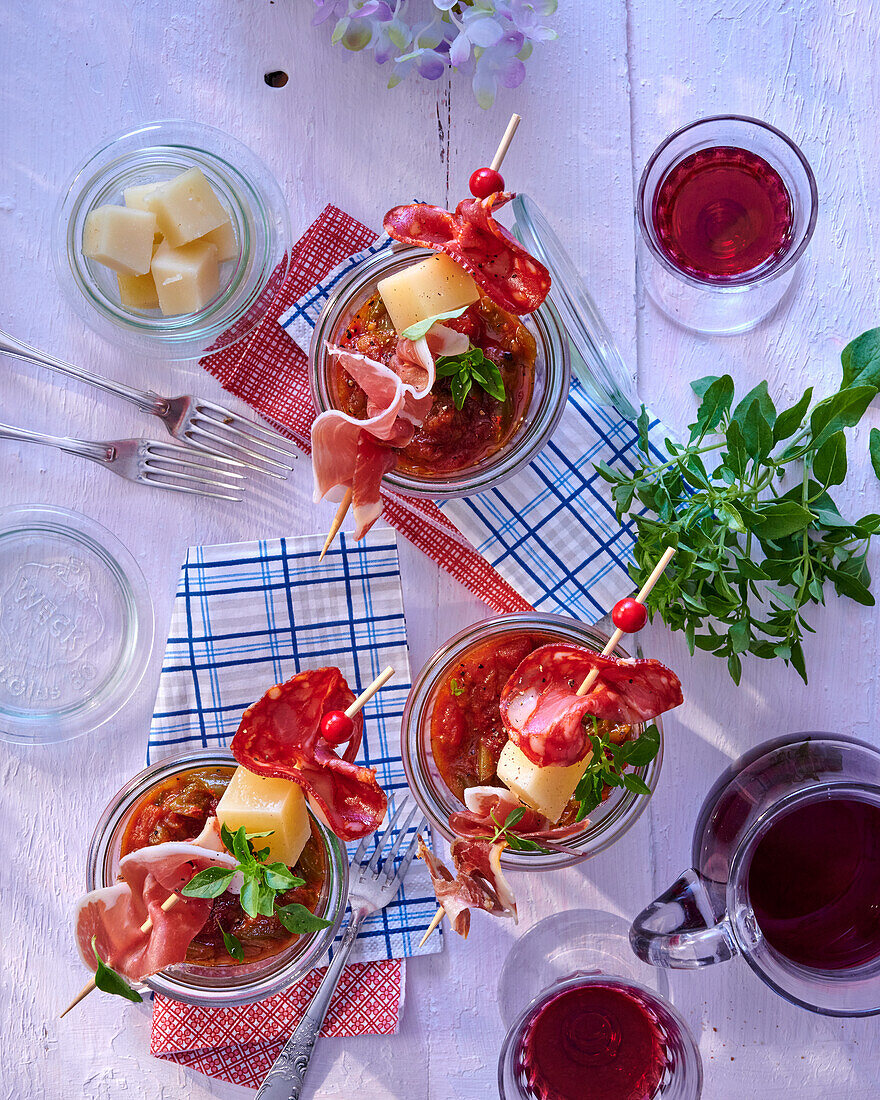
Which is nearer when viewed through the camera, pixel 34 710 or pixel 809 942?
pixel 809 942

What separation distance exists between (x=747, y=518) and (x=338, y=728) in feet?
1.82

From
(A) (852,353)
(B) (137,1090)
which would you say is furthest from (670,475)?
(B) (137,1090)

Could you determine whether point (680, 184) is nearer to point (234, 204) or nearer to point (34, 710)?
point (234, 204)

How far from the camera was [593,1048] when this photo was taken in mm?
1380

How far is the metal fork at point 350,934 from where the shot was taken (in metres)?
1.37

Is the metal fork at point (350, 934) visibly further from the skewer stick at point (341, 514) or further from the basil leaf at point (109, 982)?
the skewer stick at point (341, 514)

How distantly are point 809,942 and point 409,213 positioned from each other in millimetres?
1034

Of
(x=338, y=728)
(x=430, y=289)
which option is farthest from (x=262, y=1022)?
(x=430, y=289)

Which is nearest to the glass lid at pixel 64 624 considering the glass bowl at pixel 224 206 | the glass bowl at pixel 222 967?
the glass bowl at pixel 222 967

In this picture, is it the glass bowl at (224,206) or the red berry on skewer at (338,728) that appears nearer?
the red berry on skewer at (338,728)

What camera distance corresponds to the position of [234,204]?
1.41 meters

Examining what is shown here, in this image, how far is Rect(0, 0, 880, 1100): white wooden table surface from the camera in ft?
4.72

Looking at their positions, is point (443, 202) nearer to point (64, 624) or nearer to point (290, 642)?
point (290, 642)

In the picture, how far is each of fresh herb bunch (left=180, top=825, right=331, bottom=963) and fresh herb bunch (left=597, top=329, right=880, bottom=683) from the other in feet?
1.84
